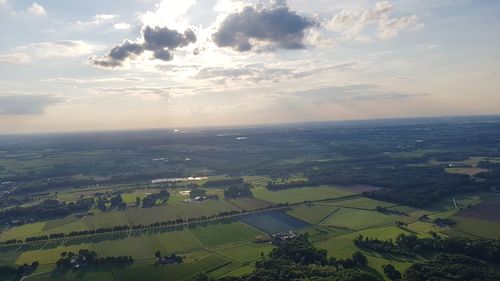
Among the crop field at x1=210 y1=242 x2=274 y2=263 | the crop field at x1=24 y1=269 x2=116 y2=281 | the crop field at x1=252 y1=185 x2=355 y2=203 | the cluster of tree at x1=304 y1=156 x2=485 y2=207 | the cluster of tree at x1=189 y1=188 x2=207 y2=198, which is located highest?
the cluster of tree at x1=304 y1=156 x2=485 y2=207

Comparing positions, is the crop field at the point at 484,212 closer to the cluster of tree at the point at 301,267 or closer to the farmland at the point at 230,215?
the farmland at the point at 230,215

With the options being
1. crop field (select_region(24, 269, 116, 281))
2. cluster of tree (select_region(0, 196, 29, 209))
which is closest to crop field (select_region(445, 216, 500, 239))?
crop field (select_region(24, 269, 116, 281))

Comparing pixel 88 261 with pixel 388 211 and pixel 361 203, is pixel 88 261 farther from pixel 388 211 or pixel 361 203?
pixel 361 203

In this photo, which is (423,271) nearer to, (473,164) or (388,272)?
(388,272)

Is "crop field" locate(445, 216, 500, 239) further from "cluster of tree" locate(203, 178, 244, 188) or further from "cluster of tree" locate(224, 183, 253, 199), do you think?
"cluster of tree" locate(203, 178, 244, 188)

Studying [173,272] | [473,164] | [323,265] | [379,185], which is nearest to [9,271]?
Result: [173,272]

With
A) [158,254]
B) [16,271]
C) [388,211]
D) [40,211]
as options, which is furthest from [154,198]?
[388,211]

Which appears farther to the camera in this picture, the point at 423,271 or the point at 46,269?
the point at 46,269
